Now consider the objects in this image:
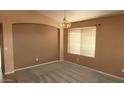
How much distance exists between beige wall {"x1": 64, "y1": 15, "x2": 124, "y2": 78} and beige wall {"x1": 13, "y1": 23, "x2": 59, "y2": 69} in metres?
2.07

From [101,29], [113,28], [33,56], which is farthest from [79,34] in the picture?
[33,56]

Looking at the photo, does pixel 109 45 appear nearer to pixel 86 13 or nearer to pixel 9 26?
pixel 86 13

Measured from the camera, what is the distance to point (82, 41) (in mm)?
5031

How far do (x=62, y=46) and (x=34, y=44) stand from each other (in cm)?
175

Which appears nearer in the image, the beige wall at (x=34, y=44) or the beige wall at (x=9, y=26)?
the beige wall at (x=9, y=26)

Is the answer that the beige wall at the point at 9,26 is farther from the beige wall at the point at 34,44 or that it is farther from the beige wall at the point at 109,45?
the beige wall at the point at 109,45

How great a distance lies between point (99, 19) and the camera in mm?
4117

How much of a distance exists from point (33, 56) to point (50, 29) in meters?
1.70

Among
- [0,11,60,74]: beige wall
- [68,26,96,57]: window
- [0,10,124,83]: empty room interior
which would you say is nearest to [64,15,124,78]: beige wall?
[0,10,124,83]: empty room interior

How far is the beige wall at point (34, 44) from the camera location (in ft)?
14.5

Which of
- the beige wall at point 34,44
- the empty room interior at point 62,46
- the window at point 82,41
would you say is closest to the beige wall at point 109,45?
the empty room interior at point 62,46

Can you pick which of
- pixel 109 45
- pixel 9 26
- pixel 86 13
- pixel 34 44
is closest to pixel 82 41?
pixel 109 45

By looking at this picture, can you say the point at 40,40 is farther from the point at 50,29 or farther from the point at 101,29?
the point at 101,29

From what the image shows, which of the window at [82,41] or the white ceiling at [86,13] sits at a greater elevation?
the white ceiling at [86,13]
